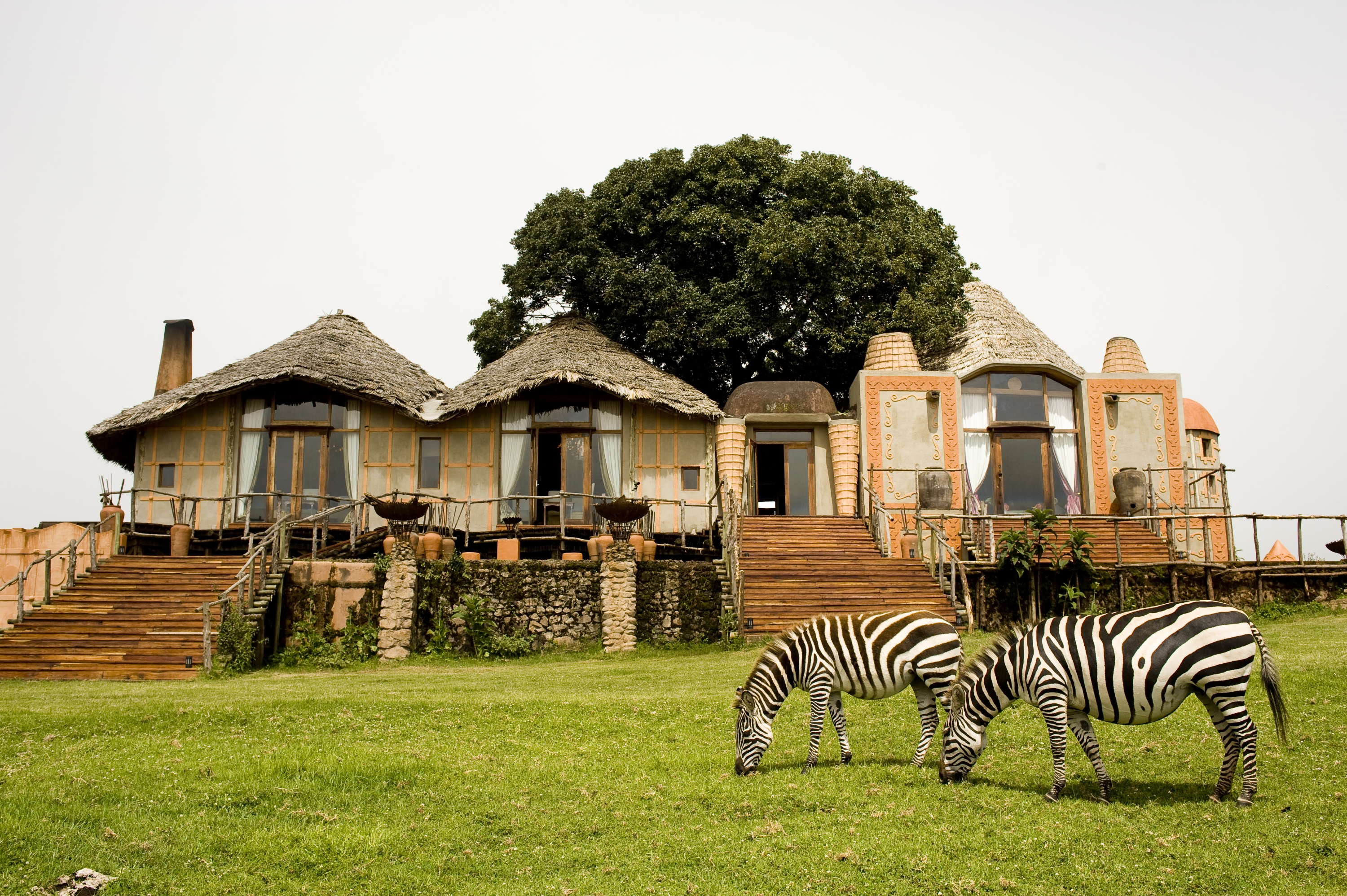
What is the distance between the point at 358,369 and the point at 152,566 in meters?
7.16

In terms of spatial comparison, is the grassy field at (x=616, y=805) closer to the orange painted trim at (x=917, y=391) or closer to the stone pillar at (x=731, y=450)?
the orange painted trim at (x=917, y=391)

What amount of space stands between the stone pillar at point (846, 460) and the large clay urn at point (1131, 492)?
628 centimetres

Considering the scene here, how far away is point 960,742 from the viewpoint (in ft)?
34.0

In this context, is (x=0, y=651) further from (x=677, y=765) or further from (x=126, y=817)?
(x=677, y=765)

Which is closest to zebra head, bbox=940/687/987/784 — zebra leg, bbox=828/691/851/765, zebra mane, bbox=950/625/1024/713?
zebra mane, bbox=950/625/1024/713

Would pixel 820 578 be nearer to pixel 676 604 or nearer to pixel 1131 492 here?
pixel 676 604

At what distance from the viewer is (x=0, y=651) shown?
19.7m

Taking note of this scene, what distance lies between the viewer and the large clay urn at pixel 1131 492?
27281 mm

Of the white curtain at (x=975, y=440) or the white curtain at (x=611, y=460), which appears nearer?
the white curtain at (x=611, y=460)

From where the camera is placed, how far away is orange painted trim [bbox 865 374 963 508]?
27.8 m

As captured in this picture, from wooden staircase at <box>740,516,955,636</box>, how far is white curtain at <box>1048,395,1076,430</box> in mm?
6423

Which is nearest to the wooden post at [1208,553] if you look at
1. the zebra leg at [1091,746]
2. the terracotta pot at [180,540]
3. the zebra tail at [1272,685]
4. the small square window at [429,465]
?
the zebra tail at [1272,685]

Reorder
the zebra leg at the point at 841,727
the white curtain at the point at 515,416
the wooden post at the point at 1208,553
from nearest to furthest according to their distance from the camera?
1. the zebra leg at the point at 841,727
2. the wooden post at the point at 1208,553
3. the white curtain at the point at 515,416

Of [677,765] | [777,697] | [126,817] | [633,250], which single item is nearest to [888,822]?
[777,697]
